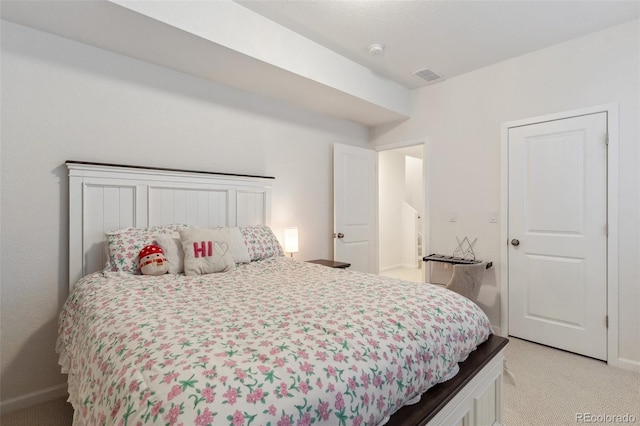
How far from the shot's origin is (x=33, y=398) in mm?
2119

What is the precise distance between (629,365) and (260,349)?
3121 millimetres

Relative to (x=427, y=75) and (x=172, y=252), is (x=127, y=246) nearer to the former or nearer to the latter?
(x=172, y=252)

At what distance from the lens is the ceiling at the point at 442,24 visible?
7.72ft

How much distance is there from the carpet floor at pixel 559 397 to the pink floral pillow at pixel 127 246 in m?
0.96

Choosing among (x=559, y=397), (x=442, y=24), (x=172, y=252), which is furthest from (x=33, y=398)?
(x=442, y=24)

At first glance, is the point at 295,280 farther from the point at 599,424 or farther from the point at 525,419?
the point at 599,424

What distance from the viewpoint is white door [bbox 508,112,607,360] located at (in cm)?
269

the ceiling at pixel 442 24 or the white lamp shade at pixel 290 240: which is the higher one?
the ceiling at pixel 442 24

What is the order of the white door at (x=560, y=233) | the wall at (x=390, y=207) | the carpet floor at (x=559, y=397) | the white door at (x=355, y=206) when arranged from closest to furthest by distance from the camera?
the carpet floor at (x=559, y=397)
the white door at (x=560, y=233)
the white door at (x=355, y=206)
the wall at (x=390, y=207)

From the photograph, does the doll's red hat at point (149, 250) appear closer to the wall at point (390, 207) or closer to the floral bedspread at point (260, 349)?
the floral bedspread at point (260, 349)

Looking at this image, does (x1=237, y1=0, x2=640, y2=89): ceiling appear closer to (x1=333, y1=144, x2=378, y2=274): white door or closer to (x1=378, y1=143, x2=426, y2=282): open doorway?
(x1=333, y1=144, x2=378, y2=274): white door

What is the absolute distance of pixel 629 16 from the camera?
2482mm

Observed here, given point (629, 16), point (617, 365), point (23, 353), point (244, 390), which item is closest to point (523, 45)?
point (629, 16)

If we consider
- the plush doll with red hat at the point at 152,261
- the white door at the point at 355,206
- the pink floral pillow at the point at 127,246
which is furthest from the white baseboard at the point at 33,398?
the white door at the point at 355,206
